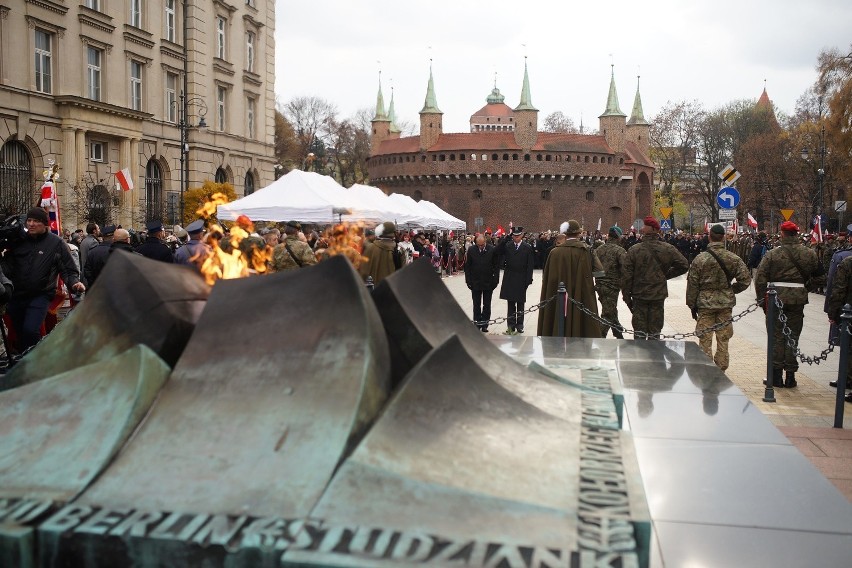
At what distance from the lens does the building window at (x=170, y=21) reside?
3206 centimetres

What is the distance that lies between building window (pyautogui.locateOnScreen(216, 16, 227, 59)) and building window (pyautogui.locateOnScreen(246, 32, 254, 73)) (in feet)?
6.41

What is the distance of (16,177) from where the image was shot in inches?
920

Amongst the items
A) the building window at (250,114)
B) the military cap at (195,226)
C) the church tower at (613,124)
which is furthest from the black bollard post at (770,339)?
the church tower at (613,124)

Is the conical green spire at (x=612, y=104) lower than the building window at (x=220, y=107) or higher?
higher

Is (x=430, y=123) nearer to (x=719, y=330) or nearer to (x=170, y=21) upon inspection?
(x=170, y=21)

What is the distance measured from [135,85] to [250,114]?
8.51 m

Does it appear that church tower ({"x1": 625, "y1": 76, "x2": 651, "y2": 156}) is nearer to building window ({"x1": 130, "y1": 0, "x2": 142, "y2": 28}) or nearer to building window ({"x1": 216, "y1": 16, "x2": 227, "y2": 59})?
building window ({"x1": 216, "y1": 16, "x2": 227, "y2": 59})

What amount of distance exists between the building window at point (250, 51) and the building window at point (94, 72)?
34.4 ft

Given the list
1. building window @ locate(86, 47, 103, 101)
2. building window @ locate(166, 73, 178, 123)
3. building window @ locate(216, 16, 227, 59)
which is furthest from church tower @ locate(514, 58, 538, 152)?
building window @ locate(86, 47, 103, 101)

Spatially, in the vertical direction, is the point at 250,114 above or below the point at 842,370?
above

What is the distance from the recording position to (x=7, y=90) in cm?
2327

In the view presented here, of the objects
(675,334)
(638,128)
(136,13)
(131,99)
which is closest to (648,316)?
(675,334)

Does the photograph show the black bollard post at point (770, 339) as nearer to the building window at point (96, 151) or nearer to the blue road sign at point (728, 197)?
the blue road sign at point (728, 197)

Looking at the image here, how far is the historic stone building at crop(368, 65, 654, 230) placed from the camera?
7044 cm
